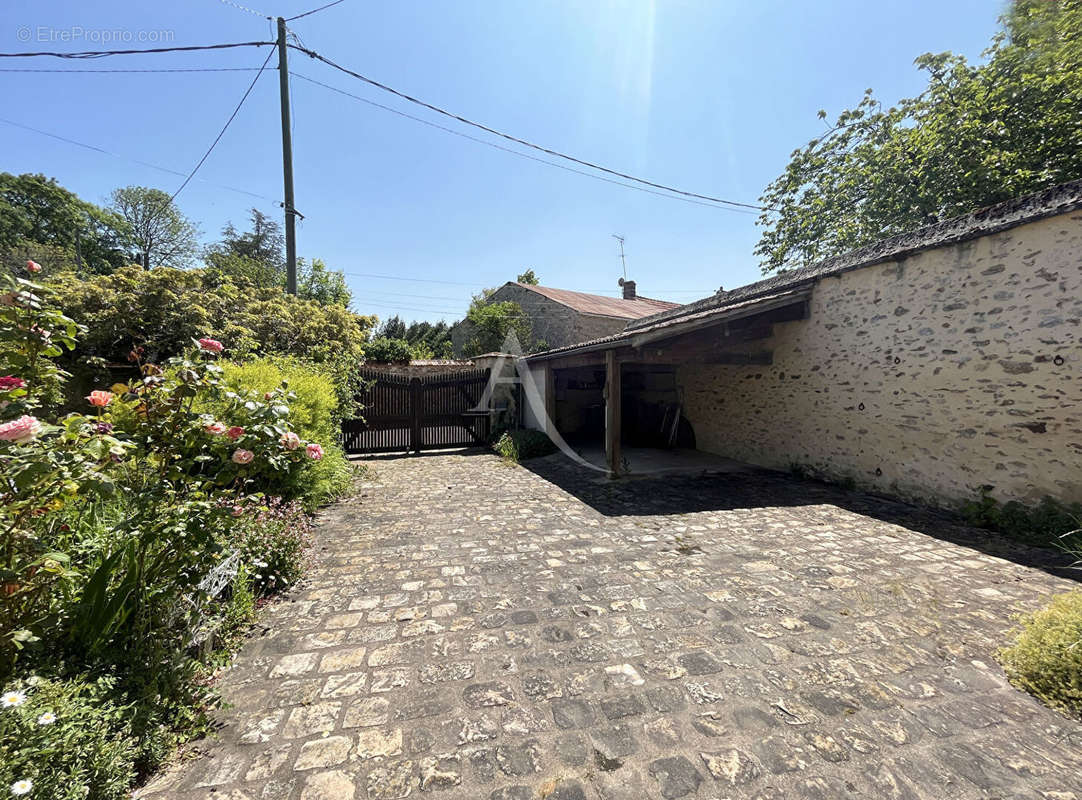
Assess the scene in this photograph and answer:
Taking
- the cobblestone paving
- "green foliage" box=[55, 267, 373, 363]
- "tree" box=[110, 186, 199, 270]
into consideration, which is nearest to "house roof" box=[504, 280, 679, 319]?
"green foliage" box=[55, 267, 373, 363]

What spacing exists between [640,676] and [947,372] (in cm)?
550

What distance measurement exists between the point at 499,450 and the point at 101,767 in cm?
824

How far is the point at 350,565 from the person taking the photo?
3562mm

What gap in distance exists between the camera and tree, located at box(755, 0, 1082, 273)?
8453 mm

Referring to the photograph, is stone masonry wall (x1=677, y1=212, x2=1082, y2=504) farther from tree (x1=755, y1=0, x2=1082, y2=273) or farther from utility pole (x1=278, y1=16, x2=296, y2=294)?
utility pole (x1=278, y1=16, x2=296, y2=294)

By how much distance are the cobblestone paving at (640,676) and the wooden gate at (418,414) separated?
550 cm

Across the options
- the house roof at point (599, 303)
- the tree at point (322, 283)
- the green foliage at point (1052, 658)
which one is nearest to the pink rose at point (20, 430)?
the green foliage at point (1052, 658)

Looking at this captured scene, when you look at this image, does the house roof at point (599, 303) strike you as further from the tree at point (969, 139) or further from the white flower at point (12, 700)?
the white flower at point (12, 700)

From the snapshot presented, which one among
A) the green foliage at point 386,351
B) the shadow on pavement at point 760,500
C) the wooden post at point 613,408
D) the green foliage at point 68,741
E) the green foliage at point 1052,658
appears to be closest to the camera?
the green foliage at point 68,741

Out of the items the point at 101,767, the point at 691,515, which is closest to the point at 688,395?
the point at 691,515

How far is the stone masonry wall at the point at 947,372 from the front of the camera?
161 inches

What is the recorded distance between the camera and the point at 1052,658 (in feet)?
6.97

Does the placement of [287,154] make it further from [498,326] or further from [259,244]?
[259,244]

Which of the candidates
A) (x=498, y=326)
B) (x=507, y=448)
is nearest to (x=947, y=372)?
(x=507, y=448)
